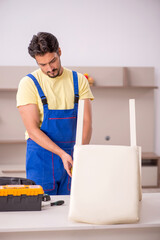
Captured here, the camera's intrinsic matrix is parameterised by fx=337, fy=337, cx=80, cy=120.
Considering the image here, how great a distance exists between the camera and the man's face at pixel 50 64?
6.53ft

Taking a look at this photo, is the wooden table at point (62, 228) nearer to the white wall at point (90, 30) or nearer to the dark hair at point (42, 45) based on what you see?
the dark hair at point (42, 45)

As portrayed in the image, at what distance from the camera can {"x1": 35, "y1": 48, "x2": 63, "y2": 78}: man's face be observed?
1991 millimetres

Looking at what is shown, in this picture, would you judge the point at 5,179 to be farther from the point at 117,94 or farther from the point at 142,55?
the point at 142,55

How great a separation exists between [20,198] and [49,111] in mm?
778

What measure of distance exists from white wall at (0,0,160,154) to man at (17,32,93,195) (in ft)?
8.43

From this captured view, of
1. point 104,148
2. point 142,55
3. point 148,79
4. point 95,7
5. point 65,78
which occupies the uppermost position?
point 95,7

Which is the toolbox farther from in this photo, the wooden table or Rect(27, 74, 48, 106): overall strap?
Rect(27, 74, 48, 106): overall strap

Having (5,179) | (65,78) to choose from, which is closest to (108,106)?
(65,78)

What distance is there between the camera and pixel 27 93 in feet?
6.75

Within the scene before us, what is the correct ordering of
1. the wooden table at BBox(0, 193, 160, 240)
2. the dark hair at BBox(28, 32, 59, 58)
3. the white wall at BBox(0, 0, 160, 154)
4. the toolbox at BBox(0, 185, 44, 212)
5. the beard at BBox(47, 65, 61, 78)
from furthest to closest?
the white wall at BBox(0, 0, 160, 154)
the beard at BBox(47, 65, 61, 78)
the dark hair at BBox(28, 32, 59, 58)
the toolbox at BBox(0, 185, 44, 212)
the wooden table at BBox(0, 193, 160, 240)

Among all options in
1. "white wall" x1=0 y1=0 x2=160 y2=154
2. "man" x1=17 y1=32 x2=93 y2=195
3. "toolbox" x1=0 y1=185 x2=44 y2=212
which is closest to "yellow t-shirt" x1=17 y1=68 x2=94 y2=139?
"man" x1=17 y1=32 x2=93 y2=195

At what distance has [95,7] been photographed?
4.66m

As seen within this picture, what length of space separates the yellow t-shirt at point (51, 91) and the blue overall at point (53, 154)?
0.09 ft

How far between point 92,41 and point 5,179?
342cm
